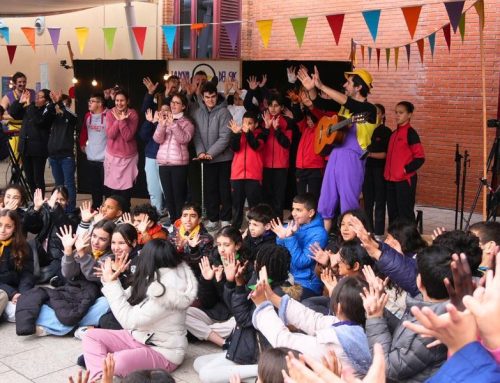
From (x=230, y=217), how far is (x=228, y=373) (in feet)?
11.9

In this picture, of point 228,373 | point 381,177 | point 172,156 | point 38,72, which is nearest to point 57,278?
point 228,373

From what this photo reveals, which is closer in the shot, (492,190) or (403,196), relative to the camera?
(492,190)

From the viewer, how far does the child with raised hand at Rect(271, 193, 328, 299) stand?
15.7ft

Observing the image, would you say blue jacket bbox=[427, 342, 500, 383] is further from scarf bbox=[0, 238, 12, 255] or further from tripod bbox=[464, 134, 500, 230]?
tripod bbox=[464, 134, 500, 230]

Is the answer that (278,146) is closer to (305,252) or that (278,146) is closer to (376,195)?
(376,195)

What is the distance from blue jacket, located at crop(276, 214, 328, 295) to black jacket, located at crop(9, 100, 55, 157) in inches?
162

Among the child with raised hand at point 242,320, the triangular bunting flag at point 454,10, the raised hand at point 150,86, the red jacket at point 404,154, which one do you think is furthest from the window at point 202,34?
the child with raised hand at point 242,320

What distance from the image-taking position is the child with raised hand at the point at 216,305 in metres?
4.36

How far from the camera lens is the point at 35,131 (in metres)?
8.01

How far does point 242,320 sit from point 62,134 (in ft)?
15.8

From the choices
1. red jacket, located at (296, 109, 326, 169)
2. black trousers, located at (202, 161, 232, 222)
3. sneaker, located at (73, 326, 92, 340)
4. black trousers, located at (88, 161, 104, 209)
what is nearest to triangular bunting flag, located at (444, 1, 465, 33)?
red jacket, located at (296, 109, 326, 169)

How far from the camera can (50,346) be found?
434 centimetres

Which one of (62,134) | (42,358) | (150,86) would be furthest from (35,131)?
(42,358)

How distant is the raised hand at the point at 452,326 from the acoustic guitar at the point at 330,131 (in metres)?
4.20
